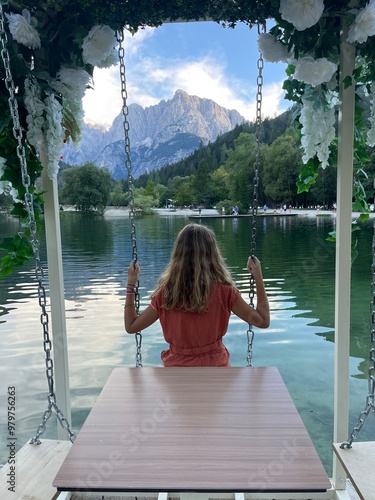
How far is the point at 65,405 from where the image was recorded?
6.55 feet

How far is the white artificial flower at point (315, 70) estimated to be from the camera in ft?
5.20

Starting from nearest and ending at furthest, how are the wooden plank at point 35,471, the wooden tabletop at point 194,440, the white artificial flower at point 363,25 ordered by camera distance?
the wooden tabletop at point 194,440
the wooden plank at point 35,471
the white artificial flower at point 363,25

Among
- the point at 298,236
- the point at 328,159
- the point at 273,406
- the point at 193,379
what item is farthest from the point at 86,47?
the point at 298,236

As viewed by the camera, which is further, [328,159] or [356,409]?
[356,409]

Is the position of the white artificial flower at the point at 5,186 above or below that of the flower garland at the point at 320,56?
below

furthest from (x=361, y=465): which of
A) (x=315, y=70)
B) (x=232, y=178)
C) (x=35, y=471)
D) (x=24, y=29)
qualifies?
(x=232, y=178)

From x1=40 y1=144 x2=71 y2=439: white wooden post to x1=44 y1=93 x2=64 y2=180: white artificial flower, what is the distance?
6.8 inches

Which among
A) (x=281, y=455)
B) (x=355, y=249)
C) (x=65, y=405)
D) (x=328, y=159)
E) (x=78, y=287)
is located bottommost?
(x=78, y=287)

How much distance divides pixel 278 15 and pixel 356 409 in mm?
3235

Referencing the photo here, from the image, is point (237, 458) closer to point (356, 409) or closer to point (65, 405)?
point (65, 405)

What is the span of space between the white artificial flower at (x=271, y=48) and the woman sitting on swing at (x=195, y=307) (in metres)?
0.75

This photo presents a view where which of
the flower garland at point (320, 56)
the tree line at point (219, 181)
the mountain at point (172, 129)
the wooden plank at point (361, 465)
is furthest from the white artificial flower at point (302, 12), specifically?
the mountain at point (172, 129)

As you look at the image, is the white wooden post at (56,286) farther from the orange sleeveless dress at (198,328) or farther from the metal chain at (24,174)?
the orange sleeveless dress at (198,328)

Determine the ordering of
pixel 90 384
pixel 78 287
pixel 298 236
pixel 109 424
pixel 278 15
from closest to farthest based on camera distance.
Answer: pixel 109 424
pixel 278 15
pixel 90 384
pixel 78 287
pixel 298 236
